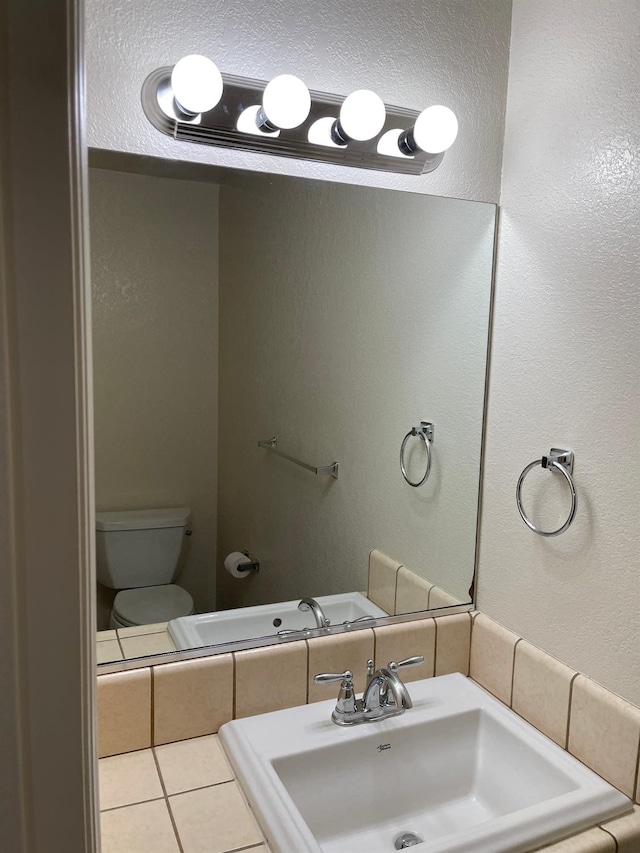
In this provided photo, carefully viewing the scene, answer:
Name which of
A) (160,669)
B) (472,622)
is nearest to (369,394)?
(472,622)

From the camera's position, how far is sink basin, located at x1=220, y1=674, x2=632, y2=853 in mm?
1081

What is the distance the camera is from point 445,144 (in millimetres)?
1261

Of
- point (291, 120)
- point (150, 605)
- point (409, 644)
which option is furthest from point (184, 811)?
point (291, 120)

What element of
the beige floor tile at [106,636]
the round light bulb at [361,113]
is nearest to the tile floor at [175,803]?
the beige floor tile at [106,636]

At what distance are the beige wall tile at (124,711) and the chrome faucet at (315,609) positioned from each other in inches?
13.4

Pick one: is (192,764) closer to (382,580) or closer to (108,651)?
(108,651)

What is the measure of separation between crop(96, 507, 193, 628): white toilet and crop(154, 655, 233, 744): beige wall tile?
10 cm

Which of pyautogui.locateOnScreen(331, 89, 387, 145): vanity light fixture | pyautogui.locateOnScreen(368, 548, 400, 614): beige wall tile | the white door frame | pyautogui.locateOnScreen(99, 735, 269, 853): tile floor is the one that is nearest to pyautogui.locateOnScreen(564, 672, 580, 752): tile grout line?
pyautogui.locateOnScreen(368, 548, 400, 614): beige wall tile

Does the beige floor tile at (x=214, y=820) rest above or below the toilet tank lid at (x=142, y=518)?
below

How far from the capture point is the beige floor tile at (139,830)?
0.95 meters

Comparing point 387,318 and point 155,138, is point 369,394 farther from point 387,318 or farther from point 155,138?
point 155,138

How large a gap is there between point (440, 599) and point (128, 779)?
75cm

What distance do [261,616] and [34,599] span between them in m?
0.92

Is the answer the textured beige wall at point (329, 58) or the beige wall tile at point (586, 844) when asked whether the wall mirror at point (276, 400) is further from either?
the beige wall tile at point (586, 844)
